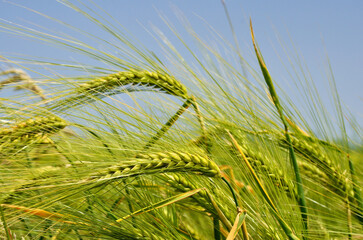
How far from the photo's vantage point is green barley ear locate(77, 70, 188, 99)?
0.83m

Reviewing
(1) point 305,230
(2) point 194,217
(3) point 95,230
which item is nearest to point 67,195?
(3) point 95,230

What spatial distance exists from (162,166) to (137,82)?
348mm

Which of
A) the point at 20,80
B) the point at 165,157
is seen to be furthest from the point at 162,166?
the point at 20,80

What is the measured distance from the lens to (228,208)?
0.76 m

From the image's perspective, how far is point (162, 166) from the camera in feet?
1.92

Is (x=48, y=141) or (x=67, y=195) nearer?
(x=67, y=195)

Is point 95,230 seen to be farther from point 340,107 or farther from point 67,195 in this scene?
point 340,107

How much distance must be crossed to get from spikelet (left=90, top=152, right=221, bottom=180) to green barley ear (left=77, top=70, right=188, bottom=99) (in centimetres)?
28

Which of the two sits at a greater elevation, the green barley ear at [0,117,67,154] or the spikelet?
the green barley ear at [0,117,67,154]

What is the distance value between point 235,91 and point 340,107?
34 cm

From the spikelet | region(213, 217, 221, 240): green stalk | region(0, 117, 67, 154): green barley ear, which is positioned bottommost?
region(213, 217, 221, 240): green stalk

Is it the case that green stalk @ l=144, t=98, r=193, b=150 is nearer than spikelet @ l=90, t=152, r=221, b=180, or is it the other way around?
spikelet @ l=90, t=152, r=221, b=180

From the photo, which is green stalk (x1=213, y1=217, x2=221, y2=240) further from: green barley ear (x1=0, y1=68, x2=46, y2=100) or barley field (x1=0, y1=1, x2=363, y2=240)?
green barley ear (x1=0, y1=68, x2=46, y2=100)

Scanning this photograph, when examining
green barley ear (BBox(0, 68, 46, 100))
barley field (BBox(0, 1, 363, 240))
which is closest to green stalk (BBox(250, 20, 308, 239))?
barley field (BBox(0, 1, 363, 240))
